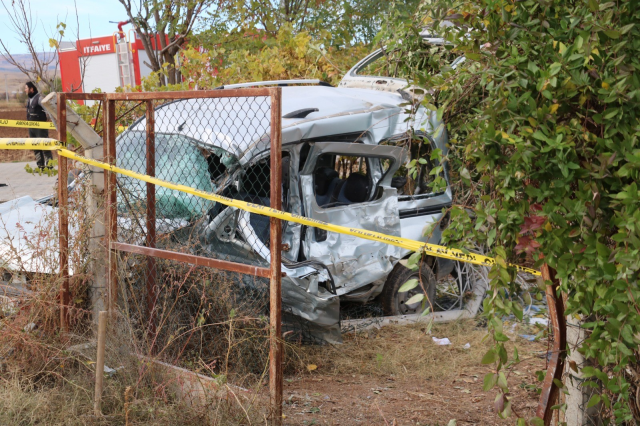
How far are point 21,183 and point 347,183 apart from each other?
38.3 feet

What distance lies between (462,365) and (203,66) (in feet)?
20.3

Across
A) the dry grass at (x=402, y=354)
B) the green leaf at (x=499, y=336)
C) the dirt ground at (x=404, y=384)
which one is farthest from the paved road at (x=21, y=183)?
the green leaf at (x=499, y=336)

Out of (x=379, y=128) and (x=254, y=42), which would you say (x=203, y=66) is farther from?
(x=379, y=128)

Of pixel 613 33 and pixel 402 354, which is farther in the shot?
pixel 402 354

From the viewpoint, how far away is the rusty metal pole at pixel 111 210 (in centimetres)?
421

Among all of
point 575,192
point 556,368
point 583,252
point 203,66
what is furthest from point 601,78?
point 203,66

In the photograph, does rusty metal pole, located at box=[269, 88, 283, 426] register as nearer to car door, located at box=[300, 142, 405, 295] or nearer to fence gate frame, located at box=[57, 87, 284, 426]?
fence gate frame, located at box=[57, 87, 284, 426]

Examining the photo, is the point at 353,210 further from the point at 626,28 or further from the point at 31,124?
the point at 626,28

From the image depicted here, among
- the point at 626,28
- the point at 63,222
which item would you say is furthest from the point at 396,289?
the point at 626,28

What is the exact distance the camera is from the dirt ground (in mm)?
3867

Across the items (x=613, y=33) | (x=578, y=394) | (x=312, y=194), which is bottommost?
(x=578, y=394)

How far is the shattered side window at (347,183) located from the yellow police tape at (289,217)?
193 centimetres

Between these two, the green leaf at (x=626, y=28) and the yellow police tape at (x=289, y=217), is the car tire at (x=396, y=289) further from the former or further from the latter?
the green leaf at (x=626, y=28)

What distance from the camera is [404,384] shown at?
4.55m
